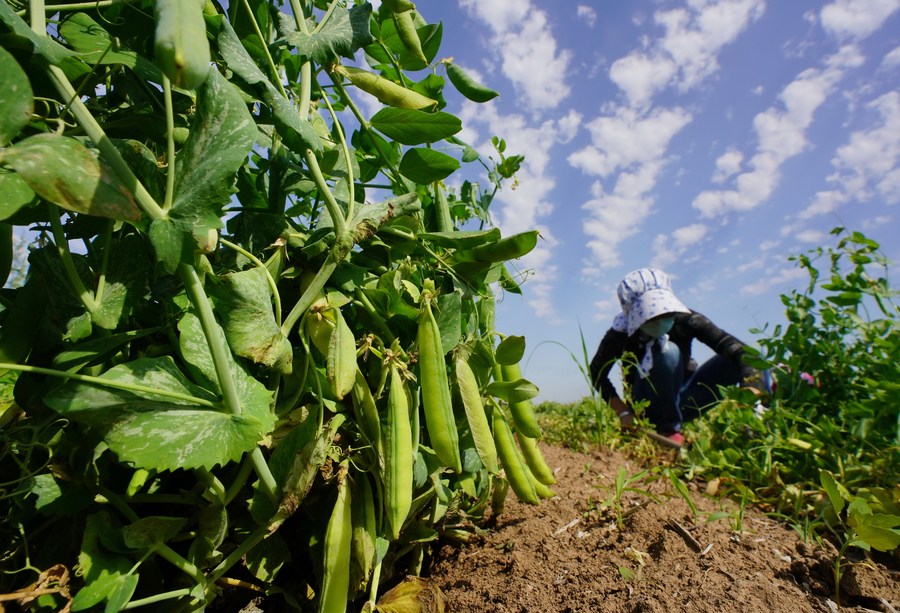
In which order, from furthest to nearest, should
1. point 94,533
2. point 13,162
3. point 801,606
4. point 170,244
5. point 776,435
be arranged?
point 776,435 < point 801,606 < point 94,533 < point 170,244 < point 13,162

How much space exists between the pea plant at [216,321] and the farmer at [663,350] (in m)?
3.53

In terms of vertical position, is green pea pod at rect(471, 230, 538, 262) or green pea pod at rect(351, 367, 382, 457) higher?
green pea pod at rect(471, 230, 538, 262)

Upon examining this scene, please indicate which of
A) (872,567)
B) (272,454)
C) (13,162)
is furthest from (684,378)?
(13,162)

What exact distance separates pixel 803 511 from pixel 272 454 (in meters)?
1.85

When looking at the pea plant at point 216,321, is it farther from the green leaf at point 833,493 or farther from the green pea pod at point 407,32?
the green leaf at point 833,493

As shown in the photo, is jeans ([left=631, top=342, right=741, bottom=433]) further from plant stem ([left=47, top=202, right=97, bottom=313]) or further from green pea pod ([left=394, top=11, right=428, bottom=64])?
plant stem ([left=47, top=202, right=97, bottom=313])

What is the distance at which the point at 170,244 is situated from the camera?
584 mm

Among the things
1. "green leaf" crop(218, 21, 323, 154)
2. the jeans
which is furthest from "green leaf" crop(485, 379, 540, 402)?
the jeans

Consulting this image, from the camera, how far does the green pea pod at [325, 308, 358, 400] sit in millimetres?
783

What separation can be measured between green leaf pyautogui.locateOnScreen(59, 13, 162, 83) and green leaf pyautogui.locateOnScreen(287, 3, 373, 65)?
24 cm

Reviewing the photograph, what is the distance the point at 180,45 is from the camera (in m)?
0.43

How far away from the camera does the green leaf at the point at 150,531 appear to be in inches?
27.7

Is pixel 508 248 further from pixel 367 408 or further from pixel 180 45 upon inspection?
pixel 180 45

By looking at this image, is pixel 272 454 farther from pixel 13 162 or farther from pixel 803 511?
pixel 803 511
